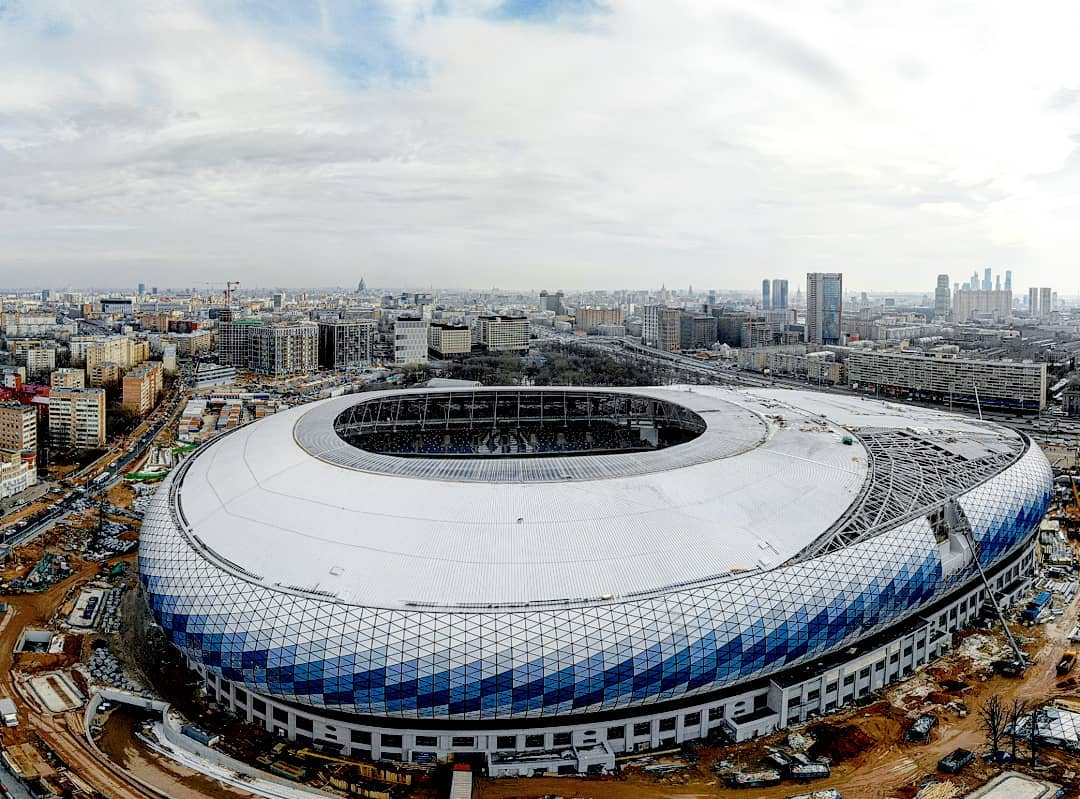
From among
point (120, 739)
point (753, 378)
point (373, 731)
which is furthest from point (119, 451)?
point (753, 378)

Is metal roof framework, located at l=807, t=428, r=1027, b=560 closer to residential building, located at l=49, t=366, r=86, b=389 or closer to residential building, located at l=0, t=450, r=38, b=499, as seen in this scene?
residential building, located at l=0, t=450, r=38, b=499

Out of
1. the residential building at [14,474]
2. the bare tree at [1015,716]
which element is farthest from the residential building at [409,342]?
the bare tree at [1015,716]

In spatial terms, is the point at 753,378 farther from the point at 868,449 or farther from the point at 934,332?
the point at 934,332

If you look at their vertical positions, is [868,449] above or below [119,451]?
above

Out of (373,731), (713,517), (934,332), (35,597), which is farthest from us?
(934,332)

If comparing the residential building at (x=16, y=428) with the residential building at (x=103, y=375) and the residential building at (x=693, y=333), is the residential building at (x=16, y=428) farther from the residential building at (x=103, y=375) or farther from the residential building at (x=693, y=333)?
the residential building at (x=693, y=333)

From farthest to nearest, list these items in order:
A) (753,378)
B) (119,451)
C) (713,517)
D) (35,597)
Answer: (753,378)
(119,451)
(35,597)
(713,517)

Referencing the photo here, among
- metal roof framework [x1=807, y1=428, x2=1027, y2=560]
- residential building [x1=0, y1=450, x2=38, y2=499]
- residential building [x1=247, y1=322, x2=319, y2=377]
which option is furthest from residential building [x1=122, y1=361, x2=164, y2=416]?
metal roof framework [x1=807, y1=428, x2=1027, y2=560]

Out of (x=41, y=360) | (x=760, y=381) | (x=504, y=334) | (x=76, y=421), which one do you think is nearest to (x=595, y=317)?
(x=504, y=334)
